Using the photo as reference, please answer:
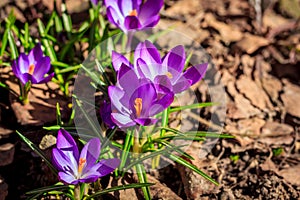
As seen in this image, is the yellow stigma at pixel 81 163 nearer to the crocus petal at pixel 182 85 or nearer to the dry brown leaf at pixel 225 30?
the crocus petal at pixel 182 85

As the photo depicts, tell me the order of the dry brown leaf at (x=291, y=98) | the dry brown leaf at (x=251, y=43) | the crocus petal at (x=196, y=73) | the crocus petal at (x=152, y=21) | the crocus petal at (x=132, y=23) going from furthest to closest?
the dry brown leaf at (x=251, y=43)
the dry brown leaf at (x=291, y=98)
the crocus petal at (x=152, y=21)
the crocus petal at (x=132, y=23)
the crocus petal at (x=196, y=73)

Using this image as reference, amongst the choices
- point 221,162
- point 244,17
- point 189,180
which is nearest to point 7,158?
point 189,180

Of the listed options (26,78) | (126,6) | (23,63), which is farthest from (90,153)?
(126,6)

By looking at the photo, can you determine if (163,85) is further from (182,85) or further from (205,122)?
(205,122)

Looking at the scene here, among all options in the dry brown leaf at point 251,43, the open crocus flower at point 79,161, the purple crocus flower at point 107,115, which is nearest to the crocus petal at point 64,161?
→ the open crocus flower at point 79,161

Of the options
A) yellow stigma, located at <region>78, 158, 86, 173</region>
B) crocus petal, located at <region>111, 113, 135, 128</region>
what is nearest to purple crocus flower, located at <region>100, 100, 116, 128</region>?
crocus petal, located at <region>111, 113, 135, 128</region>
